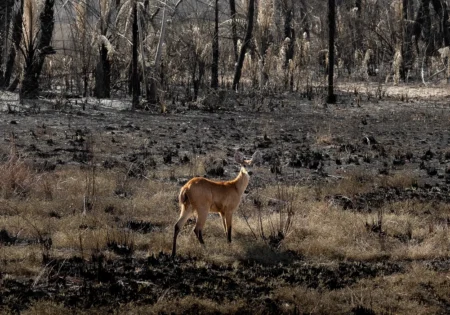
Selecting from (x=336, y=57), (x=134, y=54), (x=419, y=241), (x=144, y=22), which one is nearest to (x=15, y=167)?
(x=419, y=241)

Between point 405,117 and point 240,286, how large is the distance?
486 inches

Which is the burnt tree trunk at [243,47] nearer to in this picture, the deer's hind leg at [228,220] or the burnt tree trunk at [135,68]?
the burnt tree trunk at [135,68]

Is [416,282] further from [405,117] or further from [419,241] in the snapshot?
[405,117]

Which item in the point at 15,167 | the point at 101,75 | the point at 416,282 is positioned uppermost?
the point at 101,75

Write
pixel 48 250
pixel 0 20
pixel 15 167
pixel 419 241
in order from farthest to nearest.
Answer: pixel 0 20 < pixel 15 167 < pixel 419 241 < pixel 48 250

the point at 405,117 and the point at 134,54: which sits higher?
the point at 134,54

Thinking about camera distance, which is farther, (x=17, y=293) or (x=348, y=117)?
(x=348, y=117)

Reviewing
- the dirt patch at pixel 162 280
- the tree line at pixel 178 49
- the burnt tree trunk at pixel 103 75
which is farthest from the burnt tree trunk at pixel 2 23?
the dirt patch at pixel 162 280

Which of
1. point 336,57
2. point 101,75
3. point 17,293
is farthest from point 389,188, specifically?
point 336,57

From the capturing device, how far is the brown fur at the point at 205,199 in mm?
7234

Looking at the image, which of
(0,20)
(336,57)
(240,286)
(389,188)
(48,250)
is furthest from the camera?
(336,57)

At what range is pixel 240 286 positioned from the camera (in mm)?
Result: 6559

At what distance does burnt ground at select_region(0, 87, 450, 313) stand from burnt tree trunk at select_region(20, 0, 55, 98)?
4.12 ft

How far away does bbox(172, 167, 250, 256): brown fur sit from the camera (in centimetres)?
723
